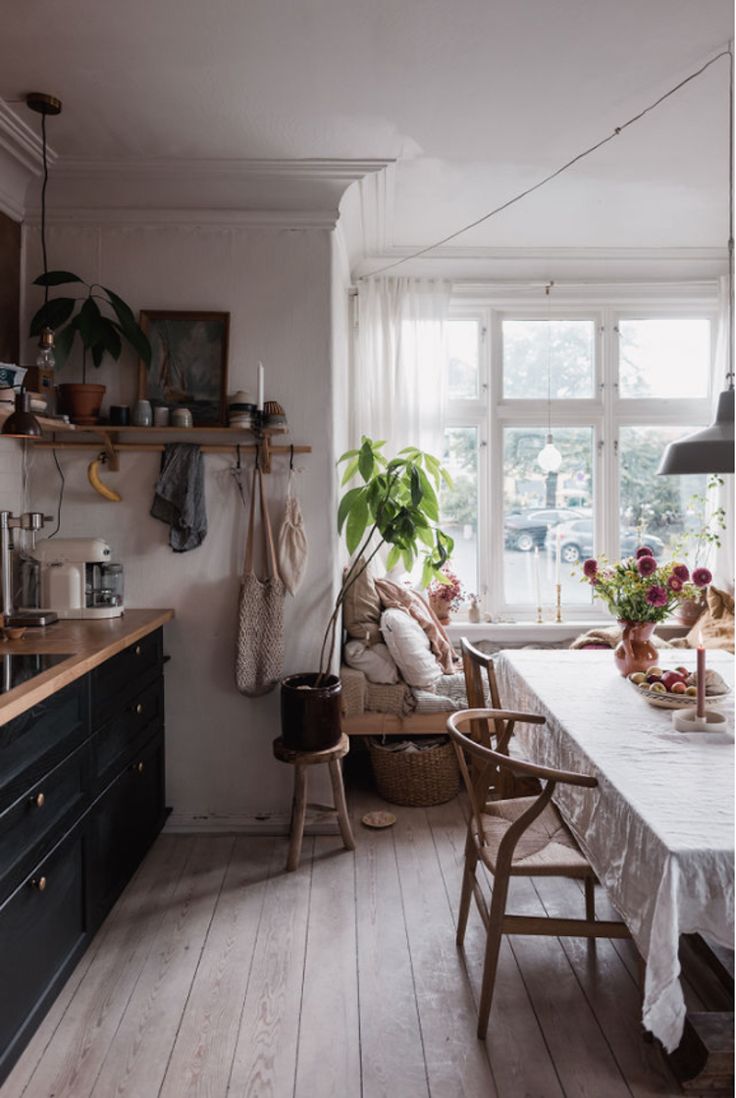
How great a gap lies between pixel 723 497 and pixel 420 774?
246 centimetres

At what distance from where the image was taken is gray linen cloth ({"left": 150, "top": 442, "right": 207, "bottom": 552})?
305cm

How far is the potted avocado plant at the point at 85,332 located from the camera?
9.60ft

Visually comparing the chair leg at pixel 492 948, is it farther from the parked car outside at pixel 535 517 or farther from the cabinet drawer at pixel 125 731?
the parked car outside at pixel 535 517

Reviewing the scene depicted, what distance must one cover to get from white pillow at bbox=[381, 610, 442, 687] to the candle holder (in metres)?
1.48

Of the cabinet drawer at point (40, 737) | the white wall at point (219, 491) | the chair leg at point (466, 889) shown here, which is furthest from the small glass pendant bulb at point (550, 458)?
the cabinet drawer at point (40, 737)

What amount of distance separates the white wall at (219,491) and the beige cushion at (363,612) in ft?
1.70

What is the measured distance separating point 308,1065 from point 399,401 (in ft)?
10.5

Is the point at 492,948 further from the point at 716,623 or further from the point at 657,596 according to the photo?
the point at 716,623

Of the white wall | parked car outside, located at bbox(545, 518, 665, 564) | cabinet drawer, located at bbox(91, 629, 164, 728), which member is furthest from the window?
cabinet drawer, located at bbox(91, 629, 164, 728)

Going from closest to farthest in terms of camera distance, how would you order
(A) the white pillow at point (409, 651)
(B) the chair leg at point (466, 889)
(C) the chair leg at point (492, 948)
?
(C) the chair leg at point (492, 948) → (B) the chair leg at point (466, 889) → (A) the white pillow at point (409, 651)

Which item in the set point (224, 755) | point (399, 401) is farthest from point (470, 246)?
point (224, 755)

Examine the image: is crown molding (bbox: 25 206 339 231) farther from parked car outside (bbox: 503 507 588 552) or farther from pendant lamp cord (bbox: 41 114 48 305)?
parked car outside (bbox: 503 507 588 552)

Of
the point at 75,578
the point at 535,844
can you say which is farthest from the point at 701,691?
the point at 75,578

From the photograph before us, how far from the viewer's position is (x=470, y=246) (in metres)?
4.09
